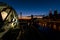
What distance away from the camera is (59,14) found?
19.3 m

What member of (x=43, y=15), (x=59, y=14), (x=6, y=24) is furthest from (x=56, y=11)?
(x=6, y=24)

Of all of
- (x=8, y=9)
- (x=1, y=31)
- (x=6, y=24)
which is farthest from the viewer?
(x=8, y=9)

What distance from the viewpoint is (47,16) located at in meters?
21.4

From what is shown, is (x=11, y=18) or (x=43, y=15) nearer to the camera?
(x=11, y=18)

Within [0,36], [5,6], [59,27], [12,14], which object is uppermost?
[5,6]

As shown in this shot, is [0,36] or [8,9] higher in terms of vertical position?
[8,9]

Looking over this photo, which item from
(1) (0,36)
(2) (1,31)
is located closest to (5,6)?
(2) (1,31)

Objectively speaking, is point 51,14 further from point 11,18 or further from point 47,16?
point 11,18

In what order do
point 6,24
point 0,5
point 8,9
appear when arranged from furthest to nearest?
point 8,9, point 0,5, point 6,24

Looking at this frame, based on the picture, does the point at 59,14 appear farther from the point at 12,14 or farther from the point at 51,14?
the point at 12,14

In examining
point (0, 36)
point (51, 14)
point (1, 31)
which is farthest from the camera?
point (51, 14)

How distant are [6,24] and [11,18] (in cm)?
130

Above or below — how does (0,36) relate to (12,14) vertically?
below

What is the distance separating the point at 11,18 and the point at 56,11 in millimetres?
13923
